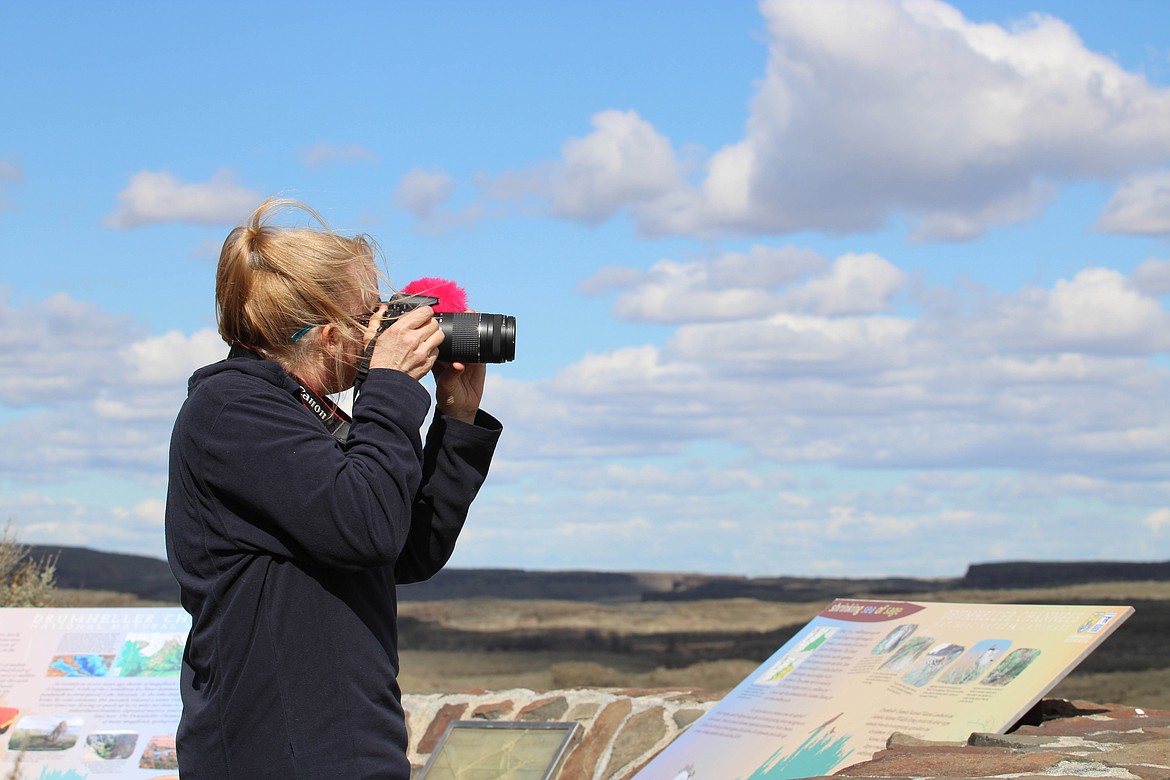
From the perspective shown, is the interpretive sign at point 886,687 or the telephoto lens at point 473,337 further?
the interpretive sign at point 886,687

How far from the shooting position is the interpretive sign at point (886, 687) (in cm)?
407

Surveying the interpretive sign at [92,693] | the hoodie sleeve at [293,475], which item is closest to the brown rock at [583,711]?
the interpretive sign at [92,693]

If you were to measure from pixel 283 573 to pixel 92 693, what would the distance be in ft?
9.90

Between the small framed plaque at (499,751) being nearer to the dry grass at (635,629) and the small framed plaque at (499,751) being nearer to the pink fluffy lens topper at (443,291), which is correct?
the pink fluffy lens topper at (443,291)

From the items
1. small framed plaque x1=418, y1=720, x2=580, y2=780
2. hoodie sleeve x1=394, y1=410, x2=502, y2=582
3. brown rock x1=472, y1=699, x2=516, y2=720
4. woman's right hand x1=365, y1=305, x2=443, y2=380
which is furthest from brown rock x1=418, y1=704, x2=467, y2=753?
woman's right hand x1=365, y1=305, x2=443, y2=380

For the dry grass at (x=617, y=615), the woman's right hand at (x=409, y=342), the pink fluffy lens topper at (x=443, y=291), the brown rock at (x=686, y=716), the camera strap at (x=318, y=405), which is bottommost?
the dry grass at (x=617, y=615)

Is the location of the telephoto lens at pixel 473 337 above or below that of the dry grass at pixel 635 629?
above

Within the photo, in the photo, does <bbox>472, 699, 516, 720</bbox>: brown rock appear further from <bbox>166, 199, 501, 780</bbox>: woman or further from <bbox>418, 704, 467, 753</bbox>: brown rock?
<bbox>166, 199, 501, 780</bbox>: woman

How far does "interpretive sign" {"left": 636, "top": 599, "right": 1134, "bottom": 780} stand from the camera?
4066mm

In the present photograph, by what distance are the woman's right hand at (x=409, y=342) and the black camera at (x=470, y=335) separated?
0.06m

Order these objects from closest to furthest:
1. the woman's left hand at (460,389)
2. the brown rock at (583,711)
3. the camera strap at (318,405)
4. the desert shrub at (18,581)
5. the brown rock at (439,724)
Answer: the camera strap at (318,405)
the woman's left hand at (460,389)
the brown rock at (583,711)
the brown rock at (439,724)
the desert shrub at (18,581)

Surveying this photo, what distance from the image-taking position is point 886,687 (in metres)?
4.37

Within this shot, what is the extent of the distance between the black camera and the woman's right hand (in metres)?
0.06

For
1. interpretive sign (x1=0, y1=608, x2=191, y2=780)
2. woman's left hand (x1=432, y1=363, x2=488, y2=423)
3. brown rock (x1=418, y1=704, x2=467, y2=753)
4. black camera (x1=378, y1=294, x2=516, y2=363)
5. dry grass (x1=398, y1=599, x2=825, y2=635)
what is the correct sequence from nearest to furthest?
black camera (x1=378, y1=294, x2=516, y2=363)
woman's left hand (x1=432, y1=363, x2=488, y2=423)
interpretive sign (x1=0, y1=608, x2=191, y2=780)
brown rock (x1=418, y1=704, x2=467, y2=753)
dry grass (x1=398, y1=599, x2=825, y2=635)
